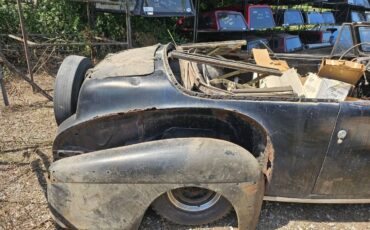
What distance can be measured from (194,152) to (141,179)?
1.33ft

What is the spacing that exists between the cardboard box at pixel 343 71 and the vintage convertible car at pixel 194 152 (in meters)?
0.46

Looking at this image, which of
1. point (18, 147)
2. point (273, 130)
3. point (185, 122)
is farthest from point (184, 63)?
point (18, 147)

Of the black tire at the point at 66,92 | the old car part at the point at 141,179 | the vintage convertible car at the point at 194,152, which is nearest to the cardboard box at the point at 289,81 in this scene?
the vintage convertible car at the point at 194,152

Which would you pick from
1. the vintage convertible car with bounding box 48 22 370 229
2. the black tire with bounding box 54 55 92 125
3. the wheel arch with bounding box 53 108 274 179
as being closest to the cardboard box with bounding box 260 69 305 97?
the vintage convertible car with bounding box 48 22 370 229

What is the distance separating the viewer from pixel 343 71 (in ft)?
9.42

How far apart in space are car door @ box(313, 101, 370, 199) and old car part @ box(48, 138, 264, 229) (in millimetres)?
535

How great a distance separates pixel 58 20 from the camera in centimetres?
754

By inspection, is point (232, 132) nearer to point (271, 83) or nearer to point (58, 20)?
point (271, 83)

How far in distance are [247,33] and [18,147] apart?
7.22 meters

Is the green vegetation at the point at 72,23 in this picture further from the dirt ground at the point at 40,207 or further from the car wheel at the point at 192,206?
the car wheel at the point at 192,206

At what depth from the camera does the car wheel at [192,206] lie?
264cm

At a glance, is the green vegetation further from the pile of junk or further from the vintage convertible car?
the vintage convertible car

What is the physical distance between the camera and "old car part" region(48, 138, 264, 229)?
2.36 metres

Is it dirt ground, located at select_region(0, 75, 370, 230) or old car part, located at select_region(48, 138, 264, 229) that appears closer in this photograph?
old car part, located at select_region(48, 138, 264, 229)
